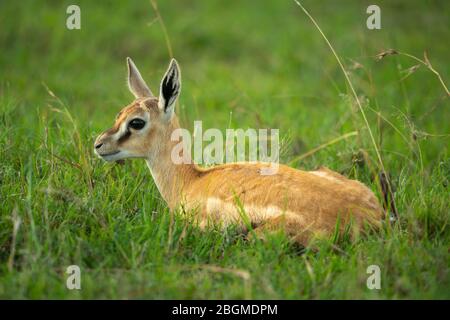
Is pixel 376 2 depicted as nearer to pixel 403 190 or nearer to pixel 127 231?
pixel 403 190

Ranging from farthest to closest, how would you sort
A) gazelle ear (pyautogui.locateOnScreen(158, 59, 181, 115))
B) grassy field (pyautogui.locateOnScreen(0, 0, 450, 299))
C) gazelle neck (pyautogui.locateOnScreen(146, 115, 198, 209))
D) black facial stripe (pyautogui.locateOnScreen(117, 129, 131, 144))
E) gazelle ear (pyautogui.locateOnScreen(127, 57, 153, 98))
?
1. gazelle ear (pyautogui.locateOnScreen(127, 57, 153, 98))
2. gazelle neck (pyautogui.locateOnScreen(146, 115, 198, 209))
3. black facial stripe (pyautogui.locateOnScreen(117, 129, 131, 144))
4. gazelle ear (pyautogui.locateOnScreen(158, 59, 181, 115))
5. grassy field (pyautogui.locateOnScreen(0, 0, 450, 299))

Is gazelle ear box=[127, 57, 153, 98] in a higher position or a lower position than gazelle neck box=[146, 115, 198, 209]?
higher

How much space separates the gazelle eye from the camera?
19.5 ft

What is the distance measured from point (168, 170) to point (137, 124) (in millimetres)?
498

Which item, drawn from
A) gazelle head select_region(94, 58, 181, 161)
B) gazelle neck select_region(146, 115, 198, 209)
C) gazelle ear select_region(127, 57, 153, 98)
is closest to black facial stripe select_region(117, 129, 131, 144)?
gazelle head select_region(94, 58, 181, 161)

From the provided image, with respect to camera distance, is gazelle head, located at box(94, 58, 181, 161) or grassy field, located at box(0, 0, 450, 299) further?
gazelle head, located at box(94, 58, 181, 161)

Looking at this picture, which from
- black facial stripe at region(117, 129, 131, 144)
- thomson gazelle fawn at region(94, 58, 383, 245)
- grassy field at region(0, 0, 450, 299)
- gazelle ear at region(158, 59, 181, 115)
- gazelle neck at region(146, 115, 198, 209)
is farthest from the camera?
gazelle neck at region(146, 115, 198, 209)

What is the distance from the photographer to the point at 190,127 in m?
8.01

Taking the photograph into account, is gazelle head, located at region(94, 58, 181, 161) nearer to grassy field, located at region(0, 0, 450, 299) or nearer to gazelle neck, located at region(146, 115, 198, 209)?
gazelle neck, located at region(146, 115, 198, 209)

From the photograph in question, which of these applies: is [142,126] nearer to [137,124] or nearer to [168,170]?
[137,124]

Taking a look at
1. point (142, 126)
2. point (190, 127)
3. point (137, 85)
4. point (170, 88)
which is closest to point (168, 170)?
point (142, 126)

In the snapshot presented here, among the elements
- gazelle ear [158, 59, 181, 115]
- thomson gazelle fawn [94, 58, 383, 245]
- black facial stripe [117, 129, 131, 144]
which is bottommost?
thomson gazelle fawn [94, 58, 383, 245]

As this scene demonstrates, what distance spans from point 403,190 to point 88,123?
328 cm
